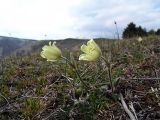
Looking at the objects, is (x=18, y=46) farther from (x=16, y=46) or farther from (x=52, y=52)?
(x=52, y=52)

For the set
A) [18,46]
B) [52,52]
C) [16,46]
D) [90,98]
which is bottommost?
[18,46]

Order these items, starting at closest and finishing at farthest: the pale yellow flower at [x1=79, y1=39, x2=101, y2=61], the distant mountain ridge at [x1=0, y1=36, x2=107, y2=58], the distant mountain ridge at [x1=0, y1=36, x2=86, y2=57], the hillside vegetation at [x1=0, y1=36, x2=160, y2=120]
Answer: the pale yellow flower at [x1=79, y1=39, x2=101, y2=61], the hillside vegetation at [x1=0, y1=36, x2=160, y2=120], the distant mountain ridge at [x1=0, y1=36, x2=107, y2=58], the distant mountain ridge at [x1=0, y1=36, x2=86, y2=57]

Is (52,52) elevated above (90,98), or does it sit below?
above

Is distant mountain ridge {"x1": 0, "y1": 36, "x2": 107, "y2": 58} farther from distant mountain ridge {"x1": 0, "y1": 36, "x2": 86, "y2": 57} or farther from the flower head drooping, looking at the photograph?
the flower head drooping

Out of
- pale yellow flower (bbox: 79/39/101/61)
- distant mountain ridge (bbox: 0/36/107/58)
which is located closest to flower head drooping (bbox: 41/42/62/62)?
pale yellow flower (bbox: 79/39/101/61)

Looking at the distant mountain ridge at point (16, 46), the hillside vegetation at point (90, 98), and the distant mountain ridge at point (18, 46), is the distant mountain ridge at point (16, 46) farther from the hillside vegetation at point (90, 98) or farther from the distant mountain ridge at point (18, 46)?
the hillside vegetation at point (90, 98)

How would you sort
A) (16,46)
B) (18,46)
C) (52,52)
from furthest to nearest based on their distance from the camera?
(18,46) → (16,46) → (52,52)

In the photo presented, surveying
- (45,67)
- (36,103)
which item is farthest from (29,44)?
(36,103)

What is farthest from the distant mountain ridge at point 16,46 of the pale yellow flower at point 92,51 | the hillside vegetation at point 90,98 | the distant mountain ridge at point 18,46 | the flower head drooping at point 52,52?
the pale yellow flower at point 92,51

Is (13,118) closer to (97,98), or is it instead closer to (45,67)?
(97,98)

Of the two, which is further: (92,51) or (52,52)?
(52,52)

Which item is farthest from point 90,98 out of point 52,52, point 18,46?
point 18,46
